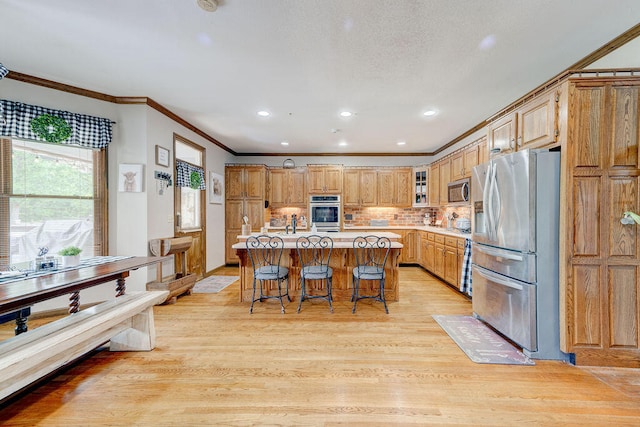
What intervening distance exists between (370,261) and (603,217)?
2.38 meters

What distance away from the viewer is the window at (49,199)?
285 cm

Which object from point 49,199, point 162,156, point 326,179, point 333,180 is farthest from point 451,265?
point 49,199

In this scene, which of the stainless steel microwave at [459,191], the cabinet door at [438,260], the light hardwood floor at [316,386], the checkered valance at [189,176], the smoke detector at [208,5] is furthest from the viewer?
the cabinet door at [438,260]

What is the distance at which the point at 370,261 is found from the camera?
12.5ft

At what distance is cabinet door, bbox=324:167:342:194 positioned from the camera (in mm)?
6277

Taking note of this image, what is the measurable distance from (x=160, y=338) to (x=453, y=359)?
280 centimetres

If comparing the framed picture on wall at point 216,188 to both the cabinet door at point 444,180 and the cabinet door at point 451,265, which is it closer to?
the cabinet door at point 451,265

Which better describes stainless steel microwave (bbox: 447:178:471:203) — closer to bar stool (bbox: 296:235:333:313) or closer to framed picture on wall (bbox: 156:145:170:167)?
bar stool (bbox: 296:235:333:313)

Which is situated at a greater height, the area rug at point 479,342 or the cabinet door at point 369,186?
the cabinet door at point 369,186

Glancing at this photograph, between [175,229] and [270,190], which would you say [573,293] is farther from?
[270,190]

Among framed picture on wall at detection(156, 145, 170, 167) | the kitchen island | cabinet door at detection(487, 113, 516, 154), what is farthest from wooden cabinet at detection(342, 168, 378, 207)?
framed picture on wall at detection(156, 145, 170, 167)

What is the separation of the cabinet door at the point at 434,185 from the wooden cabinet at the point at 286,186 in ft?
9.50

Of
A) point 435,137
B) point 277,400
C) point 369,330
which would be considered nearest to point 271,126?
point 435,137

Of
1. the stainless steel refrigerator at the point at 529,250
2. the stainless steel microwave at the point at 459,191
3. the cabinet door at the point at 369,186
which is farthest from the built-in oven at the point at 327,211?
the stainless steel refrigerator at the point at 529,250
